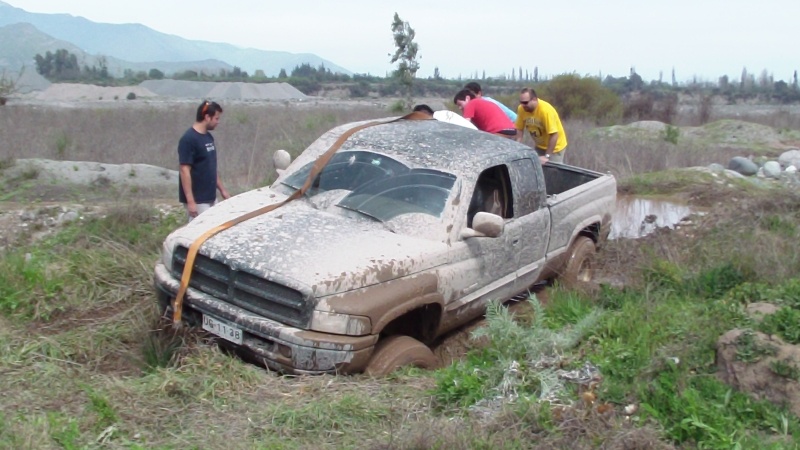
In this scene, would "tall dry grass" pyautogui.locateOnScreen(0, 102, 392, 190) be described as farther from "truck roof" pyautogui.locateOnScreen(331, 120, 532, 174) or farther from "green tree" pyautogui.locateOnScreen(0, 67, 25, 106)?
"truck roof" pyautogui.locateOnScreen(331, 120, 532, 174)

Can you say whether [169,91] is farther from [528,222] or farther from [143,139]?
[528,222]

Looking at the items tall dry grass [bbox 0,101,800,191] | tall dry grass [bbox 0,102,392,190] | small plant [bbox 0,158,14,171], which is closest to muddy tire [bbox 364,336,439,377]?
tall dry grass [bbox 0,101,800,191]

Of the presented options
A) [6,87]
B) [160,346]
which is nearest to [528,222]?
[160,346]

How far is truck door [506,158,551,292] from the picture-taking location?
22.5 ft

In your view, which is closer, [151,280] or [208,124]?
[151,280]

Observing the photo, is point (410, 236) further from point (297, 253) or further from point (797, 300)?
point (797, 300)

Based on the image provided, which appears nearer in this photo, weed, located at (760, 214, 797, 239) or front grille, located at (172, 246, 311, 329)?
front grille, located at (172, 246, 311, 329)

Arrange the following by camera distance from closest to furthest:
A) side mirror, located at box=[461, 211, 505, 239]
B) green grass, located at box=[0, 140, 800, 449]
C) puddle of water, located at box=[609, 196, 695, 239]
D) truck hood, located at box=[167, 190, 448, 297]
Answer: green grass, located at box=[0, 140, 800, 449] → truck hood, located at box=[167, 190, 448, 297] → side mirror, located at box=[461, 211, 505, 239] → puddle of water, located at box=[609, 196, 695, 239]

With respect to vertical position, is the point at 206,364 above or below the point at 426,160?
Result: below

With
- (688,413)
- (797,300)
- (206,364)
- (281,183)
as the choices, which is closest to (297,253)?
(206,364)

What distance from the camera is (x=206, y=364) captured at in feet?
16.5

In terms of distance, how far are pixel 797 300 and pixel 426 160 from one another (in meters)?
2.85

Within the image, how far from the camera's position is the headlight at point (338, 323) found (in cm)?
503

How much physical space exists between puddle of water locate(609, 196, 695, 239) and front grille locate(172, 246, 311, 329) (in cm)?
615
